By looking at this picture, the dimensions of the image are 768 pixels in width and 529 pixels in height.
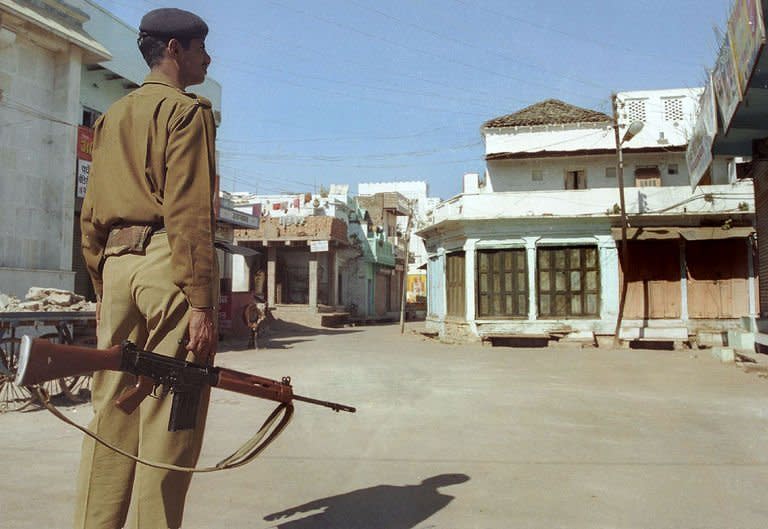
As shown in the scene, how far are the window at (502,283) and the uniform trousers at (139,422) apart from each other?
1707 centimetres

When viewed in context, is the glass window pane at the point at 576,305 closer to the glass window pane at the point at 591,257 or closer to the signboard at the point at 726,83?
the glass window pane at the point at 591,257

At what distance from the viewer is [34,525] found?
2959mm

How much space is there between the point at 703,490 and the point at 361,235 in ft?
103

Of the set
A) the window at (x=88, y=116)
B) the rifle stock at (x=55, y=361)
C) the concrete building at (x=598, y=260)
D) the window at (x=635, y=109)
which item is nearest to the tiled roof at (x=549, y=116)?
the window at (x=635, y=109)

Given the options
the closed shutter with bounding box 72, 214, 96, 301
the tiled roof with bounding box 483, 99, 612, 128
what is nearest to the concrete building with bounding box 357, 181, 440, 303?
the tiled roof with bounding box 483, 99, 612, 128

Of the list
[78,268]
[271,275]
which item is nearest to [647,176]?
[271,275]

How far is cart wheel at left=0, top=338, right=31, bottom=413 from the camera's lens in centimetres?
612

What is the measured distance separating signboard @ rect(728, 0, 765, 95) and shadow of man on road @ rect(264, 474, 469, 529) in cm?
705

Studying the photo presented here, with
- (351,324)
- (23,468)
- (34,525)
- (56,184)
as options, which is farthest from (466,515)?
(351,324)

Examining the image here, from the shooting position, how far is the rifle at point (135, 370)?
1.93 m

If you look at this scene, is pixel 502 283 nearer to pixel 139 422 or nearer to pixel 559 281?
pixel 559 281

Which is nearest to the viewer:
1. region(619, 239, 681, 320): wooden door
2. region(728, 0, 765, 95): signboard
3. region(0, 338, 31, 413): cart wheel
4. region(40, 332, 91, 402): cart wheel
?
region(0, 338, 31, 413): cart wheel

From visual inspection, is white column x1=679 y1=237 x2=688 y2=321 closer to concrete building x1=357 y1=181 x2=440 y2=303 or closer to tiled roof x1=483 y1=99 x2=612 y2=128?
tiled roof x1=483 y1=99 x2=612 y2=128

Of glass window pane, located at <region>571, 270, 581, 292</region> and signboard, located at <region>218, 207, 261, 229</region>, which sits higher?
signboard, located at <region>218, 207, 261, 229</region>
